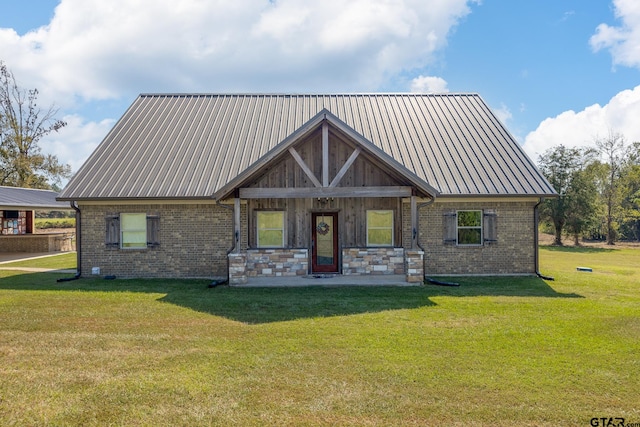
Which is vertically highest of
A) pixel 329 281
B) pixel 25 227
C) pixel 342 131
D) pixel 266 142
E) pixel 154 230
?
pixel 266 142

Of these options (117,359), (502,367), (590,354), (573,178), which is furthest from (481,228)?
(573,178)

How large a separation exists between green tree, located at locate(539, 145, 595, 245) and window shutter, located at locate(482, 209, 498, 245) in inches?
823

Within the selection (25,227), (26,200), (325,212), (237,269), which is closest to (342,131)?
(325,212)

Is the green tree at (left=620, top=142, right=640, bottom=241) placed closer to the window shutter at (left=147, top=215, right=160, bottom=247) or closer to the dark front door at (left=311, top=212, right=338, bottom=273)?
the dark front door at (left=311, top=212, right=338, bottom=273)

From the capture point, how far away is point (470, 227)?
1359 centimetres

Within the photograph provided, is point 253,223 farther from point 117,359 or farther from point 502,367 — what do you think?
point 502,367

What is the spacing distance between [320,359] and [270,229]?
7.78 meters

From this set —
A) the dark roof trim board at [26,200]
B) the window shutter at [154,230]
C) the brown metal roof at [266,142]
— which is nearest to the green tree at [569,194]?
the brown metal roof at [266,142]

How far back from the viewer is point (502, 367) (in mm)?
5582

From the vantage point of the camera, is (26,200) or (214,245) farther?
(26,200)

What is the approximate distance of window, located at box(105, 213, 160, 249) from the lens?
13484 mm

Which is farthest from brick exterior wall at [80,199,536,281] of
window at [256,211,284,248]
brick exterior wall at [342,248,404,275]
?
brick exterior wall at [342,248,404,275]

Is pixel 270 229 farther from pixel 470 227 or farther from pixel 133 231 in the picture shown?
pixel 470 227

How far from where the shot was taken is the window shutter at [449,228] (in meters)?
13.5
